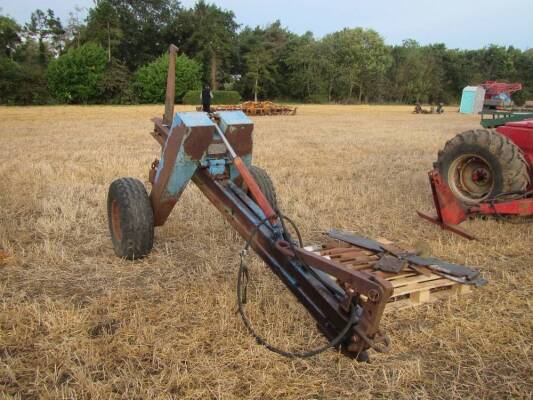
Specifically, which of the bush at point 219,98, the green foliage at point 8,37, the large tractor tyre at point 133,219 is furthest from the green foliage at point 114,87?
the large tractor tyre at point 133,219

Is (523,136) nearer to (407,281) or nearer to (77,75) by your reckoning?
(407,281)

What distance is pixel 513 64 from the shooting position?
63094mm

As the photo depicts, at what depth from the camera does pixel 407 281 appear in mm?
3740

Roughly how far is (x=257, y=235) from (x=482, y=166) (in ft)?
12.8

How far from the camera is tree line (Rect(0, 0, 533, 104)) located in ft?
141

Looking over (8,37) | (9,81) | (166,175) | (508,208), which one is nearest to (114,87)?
(9,81)

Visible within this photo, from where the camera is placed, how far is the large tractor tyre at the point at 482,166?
545 centimetres

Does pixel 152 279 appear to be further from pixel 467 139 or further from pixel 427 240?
pixel 467 139

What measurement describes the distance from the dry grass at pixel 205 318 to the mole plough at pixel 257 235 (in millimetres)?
204

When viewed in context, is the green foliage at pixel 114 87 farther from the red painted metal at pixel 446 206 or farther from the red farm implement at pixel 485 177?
the red painted metal at pixel 446 206

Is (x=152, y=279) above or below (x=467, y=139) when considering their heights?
below

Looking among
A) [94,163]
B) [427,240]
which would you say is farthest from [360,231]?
[94,163]

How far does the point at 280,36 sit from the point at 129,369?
6060 cm

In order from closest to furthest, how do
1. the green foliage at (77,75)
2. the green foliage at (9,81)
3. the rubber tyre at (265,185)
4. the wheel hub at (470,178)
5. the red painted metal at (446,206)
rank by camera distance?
1. the rubber tyre at (265,185)
2. the red painted metal at (446,206)
3. the wheel hub at (470,178)
4. the green foliage at (9,81)
5. the green foliage at (77,75)
